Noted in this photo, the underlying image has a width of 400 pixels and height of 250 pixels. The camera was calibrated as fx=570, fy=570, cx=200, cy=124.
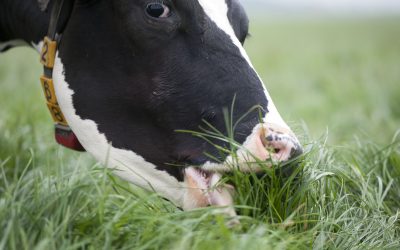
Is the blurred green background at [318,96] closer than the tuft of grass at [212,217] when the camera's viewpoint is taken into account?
No

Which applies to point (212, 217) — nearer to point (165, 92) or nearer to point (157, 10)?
point (165, 92)

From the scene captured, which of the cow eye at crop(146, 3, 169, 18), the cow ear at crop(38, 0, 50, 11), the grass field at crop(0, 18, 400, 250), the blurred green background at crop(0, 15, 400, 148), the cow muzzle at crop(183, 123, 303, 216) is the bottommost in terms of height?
the blurred green background at crop(0, 15, 400, 148)

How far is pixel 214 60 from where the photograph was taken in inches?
101

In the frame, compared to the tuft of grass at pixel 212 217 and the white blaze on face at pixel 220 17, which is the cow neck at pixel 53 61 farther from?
the white blaze on face at pixel 220 17

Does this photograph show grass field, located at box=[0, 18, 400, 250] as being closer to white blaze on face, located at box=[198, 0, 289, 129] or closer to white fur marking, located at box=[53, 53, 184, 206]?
white fur marking, located at box=[53, 53, 184, 206]

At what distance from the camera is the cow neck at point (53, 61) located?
278cm

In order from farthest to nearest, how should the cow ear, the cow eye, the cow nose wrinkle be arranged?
the cow ear
the cow eye
the cow nose wrinkle

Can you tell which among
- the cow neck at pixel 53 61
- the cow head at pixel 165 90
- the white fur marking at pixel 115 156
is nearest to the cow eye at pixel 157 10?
the cow head at pixel 165 90

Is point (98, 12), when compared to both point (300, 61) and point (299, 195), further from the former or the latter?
point (300, 61)

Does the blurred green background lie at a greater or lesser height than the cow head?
lesser

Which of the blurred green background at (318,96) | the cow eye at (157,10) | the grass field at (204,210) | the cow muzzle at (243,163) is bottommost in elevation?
the blurred green background at (318,96)

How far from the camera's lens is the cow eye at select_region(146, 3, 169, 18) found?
8.48 feet

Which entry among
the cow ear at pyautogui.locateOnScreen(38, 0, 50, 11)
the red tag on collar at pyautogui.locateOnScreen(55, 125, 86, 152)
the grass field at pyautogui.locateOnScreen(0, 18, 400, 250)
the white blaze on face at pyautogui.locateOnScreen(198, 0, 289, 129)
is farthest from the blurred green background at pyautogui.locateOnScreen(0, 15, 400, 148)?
the cow ear at pyautogui.locateOnScreen(38, 0, 50, 11)

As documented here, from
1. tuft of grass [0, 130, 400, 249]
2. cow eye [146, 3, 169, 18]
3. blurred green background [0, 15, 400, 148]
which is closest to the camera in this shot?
tuft of grass [0, 130, 400, 249]
